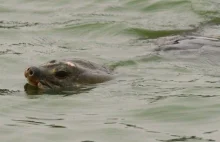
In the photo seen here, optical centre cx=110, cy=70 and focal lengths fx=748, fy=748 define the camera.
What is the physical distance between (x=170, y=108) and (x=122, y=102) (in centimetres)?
48

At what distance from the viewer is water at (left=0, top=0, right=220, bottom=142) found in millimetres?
5781

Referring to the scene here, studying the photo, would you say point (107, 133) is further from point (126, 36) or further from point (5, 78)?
point (126, 36)

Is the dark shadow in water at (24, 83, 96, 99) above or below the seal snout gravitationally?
below

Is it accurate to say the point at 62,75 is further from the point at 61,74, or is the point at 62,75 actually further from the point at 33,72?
the point at 33,72

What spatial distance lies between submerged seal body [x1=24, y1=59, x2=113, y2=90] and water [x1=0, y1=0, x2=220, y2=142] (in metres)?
0.15

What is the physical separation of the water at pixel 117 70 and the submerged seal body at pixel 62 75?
15 cm

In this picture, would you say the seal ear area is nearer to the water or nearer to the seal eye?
the seal eye

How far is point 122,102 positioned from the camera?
662 centimetres

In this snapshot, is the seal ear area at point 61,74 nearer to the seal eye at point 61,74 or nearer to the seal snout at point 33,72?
the seal eye at point 61,74

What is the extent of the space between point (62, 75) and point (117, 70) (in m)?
1.03

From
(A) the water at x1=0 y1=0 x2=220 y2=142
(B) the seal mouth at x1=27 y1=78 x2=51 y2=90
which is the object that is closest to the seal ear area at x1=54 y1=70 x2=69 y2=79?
(B) the seal mouth at x1=27 y1=78 x2=51 y2=90

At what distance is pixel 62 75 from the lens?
7.05 metres

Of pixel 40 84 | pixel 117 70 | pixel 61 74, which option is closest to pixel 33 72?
pixel 40 84

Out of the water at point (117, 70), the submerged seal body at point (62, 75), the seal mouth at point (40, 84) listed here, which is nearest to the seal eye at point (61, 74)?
the submerged seal body at point (62, 75)
